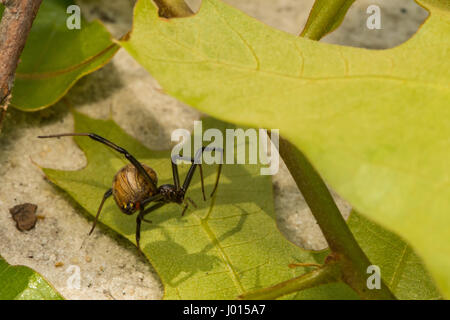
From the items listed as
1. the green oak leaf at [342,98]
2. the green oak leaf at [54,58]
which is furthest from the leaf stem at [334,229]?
the green oak leaf at [54,58]

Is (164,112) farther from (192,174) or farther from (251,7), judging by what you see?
(251,7)

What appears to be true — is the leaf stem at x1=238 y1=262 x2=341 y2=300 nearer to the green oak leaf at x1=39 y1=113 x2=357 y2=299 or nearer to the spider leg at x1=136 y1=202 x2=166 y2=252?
the green oak leaf at x1=39 y1=113 x2=357 y2=299

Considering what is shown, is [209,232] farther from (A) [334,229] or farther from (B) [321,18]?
(B) [321,18]

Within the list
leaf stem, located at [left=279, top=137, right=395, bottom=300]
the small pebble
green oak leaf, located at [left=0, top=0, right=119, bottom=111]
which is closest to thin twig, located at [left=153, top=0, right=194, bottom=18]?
green oak leaf, located at [left=0, top=0, right=119, bottom=111]

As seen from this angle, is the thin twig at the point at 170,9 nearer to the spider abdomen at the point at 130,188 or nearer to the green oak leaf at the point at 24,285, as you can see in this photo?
the spider abdomen at the point at 130,188

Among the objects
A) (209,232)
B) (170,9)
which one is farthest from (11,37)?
(209,232)
